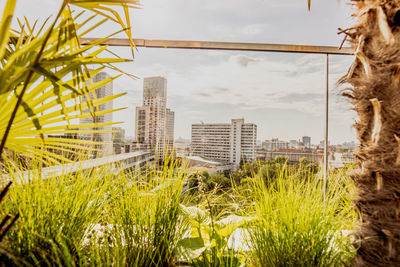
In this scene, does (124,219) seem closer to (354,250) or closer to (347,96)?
(354,250)

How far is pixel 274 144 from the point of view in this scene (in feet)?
6.79

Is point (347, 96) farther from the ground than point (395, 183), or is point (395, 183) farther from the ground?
point (347, 96)

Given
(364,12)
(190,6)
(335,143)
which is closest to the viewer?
(364,12)

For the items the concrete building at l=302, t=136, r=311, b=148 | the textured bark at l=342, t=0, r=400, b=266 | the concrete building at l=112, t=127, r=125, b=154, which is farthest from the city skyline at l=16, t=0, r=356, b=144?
the textured bark at l=342, t=0, r=400, b=266

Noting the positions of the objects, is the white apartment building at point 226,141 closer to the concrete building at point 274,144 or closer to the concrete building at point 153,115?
the concrete building at point 274,144

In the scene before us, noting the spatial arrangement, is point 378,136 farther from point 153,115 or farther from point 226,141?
point 153,115

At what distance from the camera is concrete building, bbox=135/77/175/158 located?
182cm

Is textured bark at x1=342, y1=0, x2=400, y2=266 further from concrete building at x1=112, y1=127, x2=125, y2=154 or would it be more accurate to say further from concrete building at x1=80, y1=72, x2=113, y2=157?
concrete building at x1=112, y1=127, x2=125, y2=154

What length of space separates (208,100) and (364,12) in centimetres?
161

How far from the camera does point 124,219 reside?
3.66ft

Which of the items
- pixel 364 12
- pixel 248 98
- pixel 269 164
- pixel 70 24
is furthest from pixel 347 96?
pixel 248 98

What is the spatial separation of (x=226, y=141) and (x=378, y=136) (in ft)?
4.08

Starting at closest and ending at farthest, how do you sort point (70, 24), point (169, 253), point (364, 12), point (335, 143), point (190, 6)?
point (70, 24) < point (364, 12) < point (169, 253) < point (335, 143) < point (190, 6)

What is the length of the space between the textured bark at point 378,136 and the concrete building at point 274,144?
96 cm
